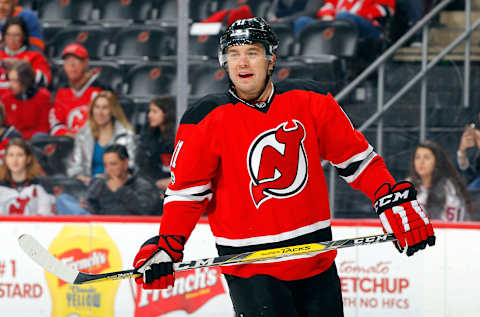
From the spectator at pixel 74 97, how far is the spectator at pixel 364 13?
1.46m

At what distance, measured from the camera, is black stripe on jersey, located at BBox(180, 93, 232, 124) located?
7.72 ft

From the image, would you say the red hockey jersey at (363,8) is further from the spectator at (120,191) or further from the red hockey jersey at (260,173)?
the red hockey jersey at (260,173)

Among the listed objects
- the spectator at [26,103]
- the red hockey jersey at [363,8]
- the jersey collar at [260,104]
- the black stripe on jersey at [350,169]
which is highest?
the red hockey jersey at [363,8]

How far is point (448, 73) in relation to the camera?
447 cm

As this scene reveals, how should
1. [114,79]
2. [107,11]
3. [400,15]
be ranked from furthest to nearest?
[107,11] < [114,79] < [400,15]

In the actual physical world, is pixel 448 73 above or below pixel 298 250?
above

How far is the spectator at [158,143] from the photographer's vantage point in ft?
15.1

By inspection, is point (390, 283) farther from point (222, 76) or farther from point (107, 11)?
point (107, 11)

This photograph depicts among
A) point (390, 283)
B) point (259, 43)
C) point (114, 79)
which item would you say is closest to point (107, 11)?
point (114, 79)

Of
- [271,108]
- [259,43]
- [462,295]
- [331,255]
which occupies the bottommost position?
[462,295]

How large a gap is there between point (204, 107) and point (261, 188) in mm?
287

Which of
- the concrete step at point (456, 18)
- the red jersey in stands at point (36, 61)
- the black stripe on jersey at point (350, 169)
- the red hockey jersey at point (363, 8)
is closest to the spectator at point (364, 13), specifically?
the red hockey jersey at point (363, 8)

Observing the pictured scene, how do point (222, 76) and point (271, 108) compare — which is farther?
point (222, 76)

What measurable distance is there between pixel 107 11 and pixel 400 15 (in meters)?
2.02
